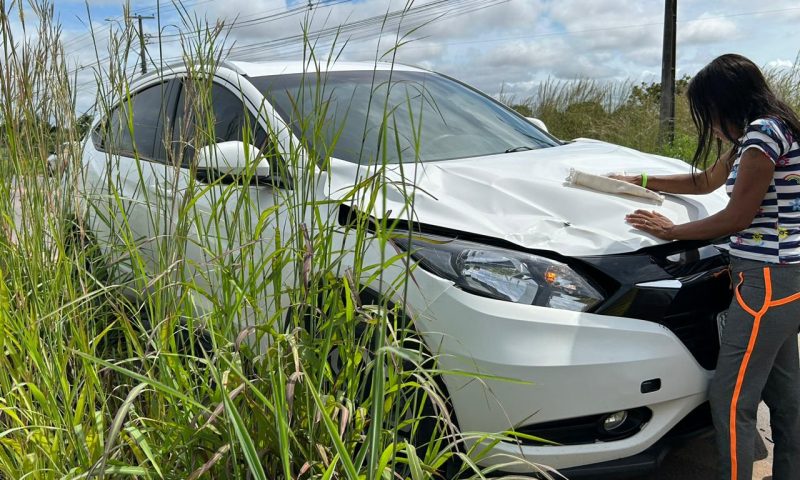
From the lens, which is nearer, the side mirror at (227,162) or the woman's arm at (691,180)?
the side mirror at (227,162)

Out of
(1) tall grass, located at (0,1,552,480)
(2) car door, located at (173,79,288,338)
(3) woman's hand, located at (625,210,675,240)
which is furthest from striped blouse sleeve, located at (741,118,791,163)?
(2) car door, located at (173,79,288,338)

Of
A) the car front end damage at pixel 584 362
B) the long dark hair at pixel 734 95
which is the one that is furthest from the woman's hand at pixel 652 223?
the long dark hair at pixel 734 95

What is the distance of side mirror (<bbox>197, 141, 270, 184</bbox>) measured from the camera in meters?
1.82

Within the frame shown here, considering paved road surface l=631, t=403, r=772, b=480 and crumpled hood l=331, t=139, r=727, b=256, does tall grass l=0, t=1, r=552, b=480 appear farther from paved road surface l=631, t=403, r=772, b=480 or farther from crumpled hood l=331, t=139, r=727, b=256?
paved road surface l=631, t=403, r=772, b=480

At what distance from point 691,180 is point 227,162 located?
71.3 inches

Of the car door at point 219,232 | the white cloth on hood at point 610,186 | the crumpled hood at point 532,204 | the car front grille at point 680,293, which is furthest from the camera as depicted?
the white cloth on hood at point 610,186

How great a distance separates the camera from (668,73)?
36.0 feet

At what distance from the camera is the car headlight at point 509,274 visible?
81.3 inches

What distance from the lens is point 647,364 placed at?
202cm

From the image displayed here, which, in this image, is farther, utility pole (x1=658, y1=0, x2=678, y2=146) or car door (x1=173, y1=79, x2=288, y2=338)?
utility pole (x1=658, y1=0, x2=678, y2=146)

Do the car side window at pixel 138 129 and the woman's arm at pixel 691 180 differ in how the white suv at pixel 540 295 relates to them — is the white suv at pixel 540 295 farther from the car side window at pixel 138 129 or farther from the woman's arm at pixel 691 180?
the woman's arm at pixel 691 180

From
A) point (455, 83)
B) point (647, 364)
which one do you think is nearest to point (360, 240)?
point (647, 364)

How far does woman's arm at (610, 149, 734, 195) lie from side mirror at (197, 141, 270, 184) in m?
1.50

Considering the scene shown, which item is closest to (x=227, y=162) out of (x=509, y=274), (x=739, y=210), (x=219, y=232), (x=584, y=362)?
(x=219, y=232)
